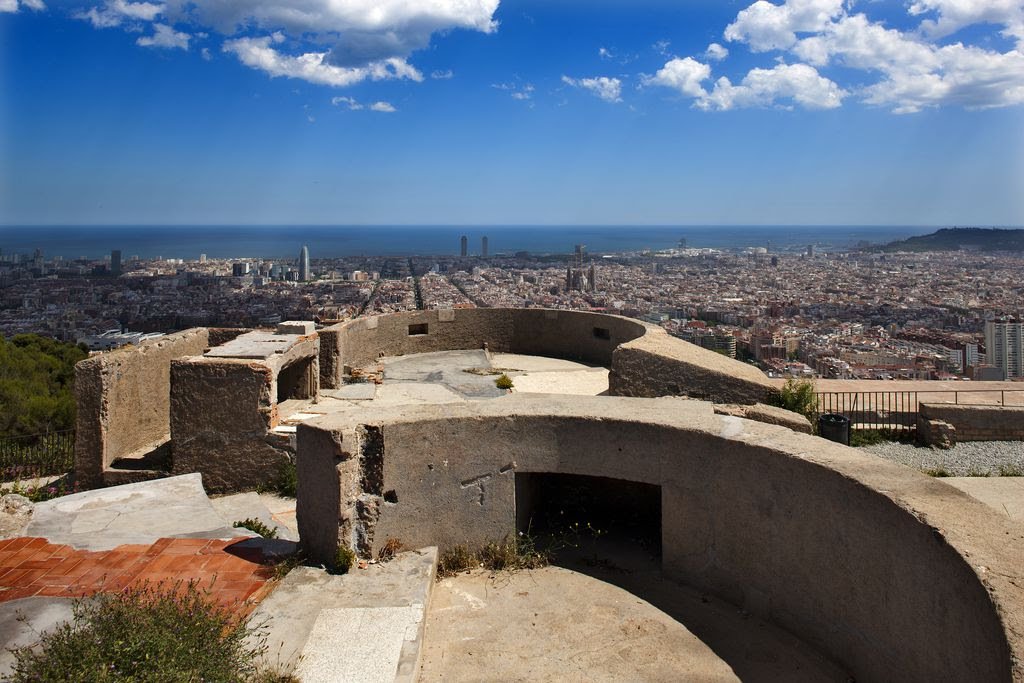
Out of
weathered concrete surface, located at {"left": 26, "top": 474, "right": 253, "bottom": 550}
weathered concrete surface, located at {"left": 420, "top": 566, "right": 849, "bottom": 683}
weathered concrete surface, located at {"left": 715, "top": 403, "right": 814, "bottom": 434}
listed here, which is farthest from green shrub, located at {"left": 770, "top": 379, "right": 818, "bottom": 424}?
weathered concrete surface, located at {"left": 26, "top": 474, "right": 253, "bottom": 550}

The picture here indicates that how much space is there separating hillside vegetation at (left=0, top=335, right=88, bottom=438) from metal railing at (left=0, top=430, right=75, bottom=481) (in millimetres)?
600

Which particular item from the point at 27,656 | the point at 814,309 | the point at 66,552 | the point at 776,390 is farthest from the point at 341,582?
the point at 814,309

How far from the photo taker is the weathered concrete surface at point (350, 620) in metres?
3.55

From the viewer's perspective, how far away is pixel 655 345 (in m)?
9.80

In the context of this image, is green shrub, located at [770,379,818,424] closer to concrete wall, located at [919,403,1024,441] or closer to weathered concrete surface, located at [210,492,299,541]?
concrete wall, located at [919,403,1024,441]

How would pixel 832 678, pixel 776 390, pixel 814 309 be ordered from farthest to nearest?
pixel 814 309
pixel 776 390
pixel 832 678

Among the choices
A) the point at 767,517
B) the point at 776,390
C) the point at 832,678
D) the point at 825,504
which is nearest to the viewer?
the point at 832,678

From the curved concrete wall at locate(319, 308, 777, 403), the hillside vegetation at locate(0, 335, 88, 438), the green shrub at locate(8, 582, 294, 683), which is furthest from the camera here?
the hillside vegetation at locate(0, 335, 88, 438)

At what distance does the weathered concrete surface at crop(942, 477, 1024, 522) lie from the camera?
6.08 metres

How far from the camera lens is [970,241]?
55.1m

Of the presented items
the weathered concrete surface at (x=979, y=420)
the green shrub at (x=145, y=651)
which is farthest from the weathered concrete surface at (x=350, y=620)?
the weathered concrete surface at (x=979, y=420)

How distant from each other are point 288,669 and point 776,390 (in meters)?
6.94

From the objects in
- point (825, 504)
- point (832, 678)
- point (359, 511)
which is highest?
point (825, 504)

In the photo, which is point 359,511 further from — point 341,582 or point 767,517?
point 767,517
